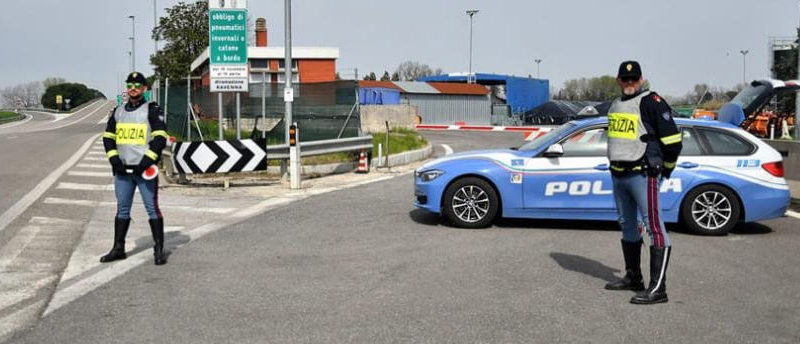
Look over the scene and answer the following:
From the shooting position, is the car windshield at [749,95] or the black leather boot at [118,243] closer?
the black leather boot at [118,243]

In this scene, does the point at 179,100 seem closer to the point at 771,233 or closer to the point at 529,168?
the point at 529,168

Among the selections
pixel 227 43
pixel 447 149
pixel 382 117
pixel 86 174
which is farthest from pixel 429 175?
pixel 382 117

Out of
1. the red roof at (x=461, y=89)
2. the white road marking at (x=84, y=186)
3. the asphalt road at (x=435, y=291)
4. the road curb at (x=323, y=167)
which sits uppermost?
the red roof at (x=461, y=89)

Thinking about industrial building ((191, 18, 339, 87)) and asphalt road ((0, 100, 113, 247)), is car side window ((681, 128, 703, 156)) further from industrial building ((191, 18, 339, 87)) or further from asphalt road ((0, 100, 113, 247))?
industrial building ((191, 18, 339, 87))

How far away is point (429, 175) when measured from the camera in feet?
30.4

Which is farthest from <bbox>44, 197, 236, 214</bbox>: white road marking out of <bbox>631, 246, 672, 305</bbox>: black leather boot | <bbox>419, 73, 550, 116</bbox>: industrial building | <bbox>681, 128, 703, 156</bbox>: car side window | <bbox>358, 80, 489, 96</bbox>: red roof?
<bbox>419, 73, 550, 116</bbox>: industrial building

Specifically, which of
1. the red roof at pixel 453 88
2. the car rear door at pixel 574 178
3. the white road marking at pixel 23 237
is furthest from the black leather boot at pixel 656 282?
the red roof at pixel 453 88

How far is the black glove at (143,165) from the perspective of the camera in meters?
6.84

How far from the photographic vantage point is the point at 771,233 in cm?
887

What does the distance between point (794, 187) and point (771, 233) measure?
5047 millimetres

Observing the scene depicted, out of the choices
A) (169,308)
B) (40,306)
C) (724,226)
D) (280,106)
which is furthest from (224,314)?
(280,106)

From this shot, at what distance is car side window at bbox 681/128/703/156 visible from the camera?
873 cm

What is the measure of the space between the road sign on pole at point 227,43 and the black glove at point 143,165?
8.16m

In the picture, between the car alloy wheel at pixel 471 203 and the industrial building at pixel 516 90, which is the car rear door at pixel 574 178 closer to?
the car alloy wheel at pixel 471 203
